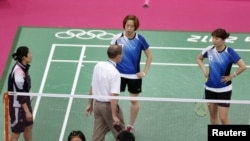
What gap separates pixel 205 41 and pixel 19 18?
15.3ft

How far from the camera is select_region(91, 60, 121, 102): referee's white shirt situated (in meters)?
8.92

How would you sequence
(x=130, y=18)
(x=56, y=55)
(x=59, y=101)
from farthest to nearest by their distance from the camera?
(x=56, y=55) → (x=59, y=101) → (x=130, y=18)

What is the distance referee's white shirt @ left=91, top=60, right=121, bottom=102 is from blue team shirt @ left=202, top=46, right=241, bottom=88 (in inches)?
68.2

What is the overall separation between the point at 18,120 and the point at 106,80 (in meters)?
1.53

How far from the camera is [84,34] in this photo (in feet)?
46.9

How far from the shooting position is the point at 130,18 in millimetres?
9898

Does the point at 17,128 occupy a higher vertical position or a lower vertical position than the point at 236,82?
lower

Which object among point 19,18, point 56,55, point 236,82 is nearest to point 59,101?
point 56,55

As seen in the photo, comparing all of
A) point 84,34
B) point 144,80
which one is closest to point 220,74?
point 144,80

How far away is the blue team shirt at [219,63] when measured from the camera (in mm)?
9711

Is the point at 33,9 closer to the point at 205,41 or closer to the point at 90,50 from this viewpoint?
the point at 90,50

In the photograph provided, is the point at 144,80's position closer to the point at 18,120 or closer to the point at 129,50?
the point at 129,50

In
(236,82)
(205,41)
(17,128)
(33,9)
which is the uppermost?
(33,9)

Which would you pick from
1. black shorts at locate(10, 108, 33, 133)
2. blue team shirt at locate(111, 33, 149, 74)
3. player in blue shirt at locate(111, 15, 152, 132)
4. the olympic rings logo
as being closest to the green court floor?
the olympic rings logo
